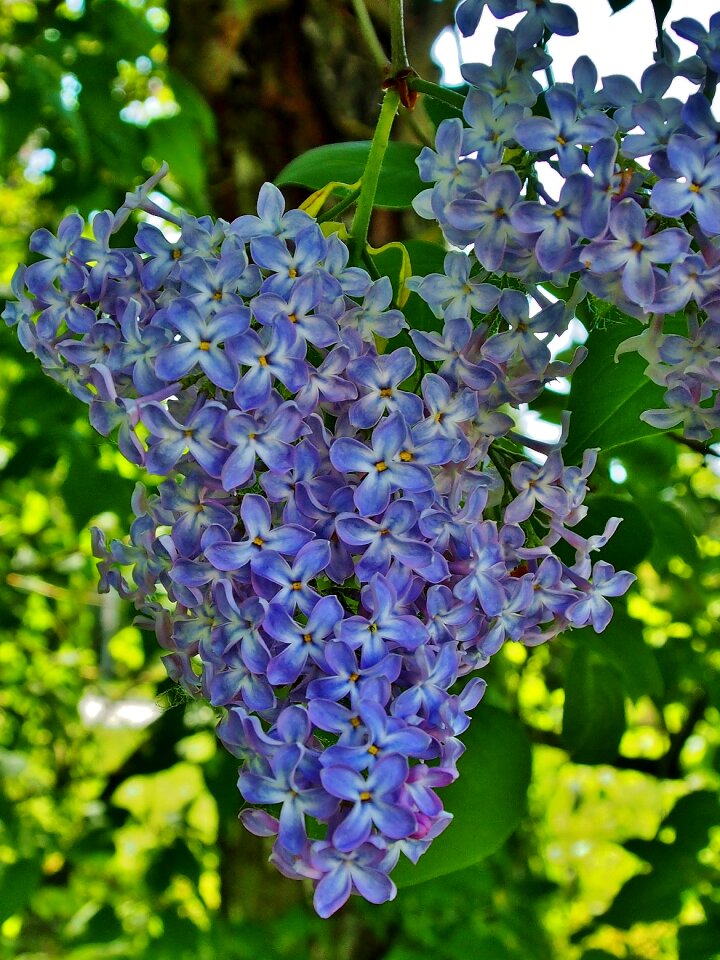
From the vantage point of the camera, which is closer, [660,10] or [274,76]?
[660,10]

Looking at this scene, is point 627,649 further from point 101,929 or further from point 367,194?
point 101,929

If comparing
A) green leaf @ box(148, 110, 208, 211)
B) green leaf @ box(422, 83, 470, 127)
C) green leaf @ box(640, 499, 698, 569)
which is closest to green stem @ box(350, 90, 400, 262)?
green leaf @ box(422, 83, 470, 127)

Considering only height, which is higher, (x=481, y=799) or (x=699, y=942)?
(x=481, y=799)

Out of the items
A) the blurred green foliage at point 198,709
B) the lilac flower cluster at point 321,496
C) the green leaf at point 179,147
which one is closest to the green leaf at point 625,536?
the blurred green foliage at point 198,709

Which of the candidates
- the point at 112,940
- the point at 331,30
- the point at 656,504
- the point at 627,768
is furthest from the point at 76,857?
the point at 331,30

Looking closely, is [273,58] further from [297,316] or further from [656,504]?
[297,316]

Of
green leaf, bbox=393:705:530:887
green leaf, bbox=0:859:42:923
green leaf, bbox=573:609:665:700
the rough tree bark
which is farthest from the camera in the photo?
the rough tree bark

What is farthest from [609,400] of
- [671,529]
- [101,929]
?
[101,929]

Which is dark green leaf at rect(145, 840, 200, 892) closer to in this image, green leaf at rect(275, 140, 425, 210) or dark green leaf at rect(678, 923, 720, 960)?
dark green leaf at rect(678, 923, 720, 960)
